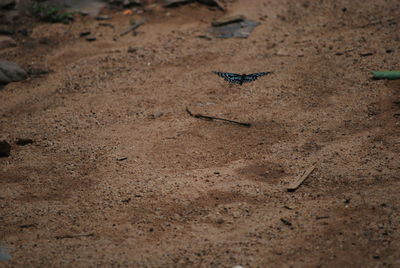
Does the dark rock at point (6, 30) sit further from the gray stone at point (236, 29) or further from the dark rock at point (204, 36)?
the gray stone at point (236, 29)

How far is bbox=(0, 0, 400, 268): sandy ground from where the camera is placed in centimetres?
362

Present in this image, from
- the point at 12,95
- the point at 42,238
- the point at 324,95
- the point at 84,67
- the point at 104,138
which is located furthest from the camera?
the point at 84,67

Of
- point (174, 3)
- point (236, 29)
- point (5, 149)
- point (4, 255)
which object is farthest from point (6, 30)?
point (4, 255)

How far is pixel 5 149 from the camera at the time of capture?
16.0 feet

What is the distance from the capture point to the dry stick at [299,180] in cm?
413

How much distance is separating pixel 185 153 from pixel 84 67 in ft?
8.70

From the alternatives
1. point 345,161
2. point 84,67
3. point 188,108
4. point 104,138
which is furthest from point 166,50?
point 345,161

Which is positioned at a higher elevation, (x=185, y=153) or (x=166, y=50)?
(x=166, y=50)

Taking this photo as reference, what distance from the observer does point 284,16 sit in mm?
7539

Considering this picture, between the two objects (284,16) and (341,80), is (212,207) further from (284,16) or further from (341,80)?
(284,16)

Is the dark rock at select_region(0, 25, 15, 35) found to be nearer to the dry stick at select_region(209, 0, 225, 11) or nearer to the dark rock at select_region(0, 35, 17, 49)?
the dark rock at select_region(0, 35, 17, 49)

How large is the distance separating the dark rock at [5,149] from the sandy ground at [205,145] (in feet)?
0.45

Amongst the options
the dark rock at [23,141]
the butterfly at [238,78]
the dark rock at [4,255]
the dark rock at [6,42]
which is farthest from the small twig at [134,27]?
the dark rock at [4,255]

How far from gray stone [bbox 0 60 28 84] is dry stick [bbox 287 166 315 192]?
422 centimetres
